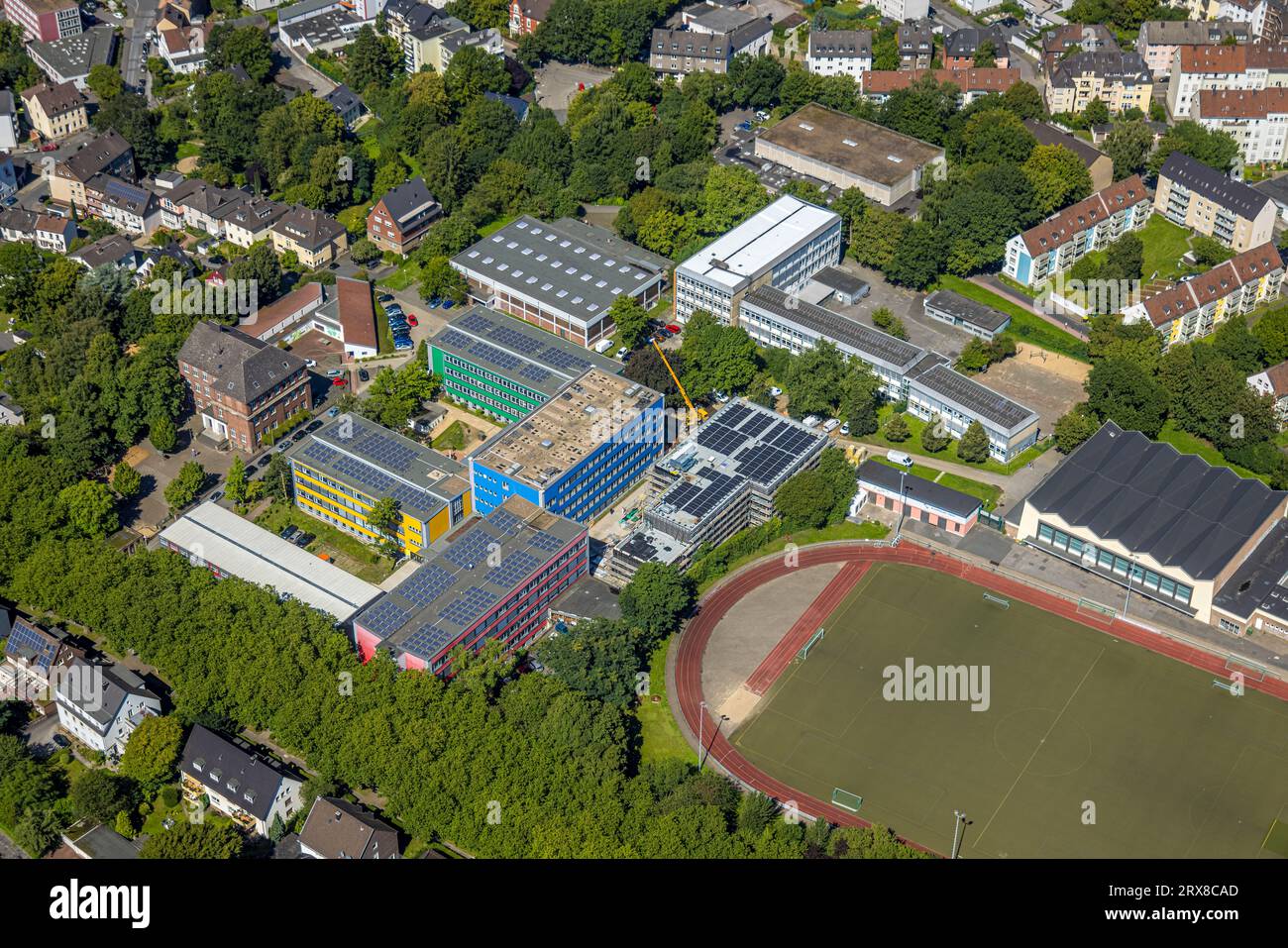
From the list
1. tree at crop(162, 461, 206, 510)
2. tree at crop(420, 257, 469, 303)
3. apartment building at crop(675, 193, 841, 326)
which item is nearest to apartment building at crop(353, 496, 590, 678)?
tree at crop(162, 461, 206, 510)

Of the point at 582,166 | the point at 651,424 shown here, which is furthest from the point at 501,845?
the point at 582,166

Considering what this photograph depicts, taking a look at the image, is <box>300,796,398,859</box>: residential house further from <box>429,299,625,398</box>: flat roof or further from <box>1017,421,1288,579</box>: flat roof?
<box>1017,421,1288,579</box>: flat roof

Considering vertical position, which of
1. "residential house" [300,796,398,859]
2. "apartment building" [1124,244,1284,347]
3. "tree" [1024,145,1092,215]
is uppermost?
"tree" [1024,145,1092,215]

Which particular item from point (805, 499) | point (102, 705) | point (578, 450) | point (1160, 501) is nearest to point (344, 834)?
point (102, 705)

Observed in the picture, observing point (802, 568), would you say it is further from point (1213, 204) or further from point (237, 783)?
point (1213, 204)

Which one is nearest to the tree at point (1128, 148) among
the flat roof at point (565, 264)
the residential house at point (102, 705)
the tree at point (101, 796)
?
the flat roof at point (565, 264)

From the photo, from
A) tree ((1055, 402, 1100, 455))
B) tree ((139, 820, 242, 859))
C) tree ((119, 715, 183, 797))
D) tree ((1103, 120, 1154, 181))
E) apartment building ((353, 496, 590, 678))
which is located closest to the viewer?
tree ((139, 820, 242, 859))

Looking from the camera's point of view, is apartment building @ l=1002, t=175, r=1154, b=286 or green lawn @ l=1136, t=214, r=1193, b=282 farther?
green lawn @ l=1136, t=214, r=1193, b=282
